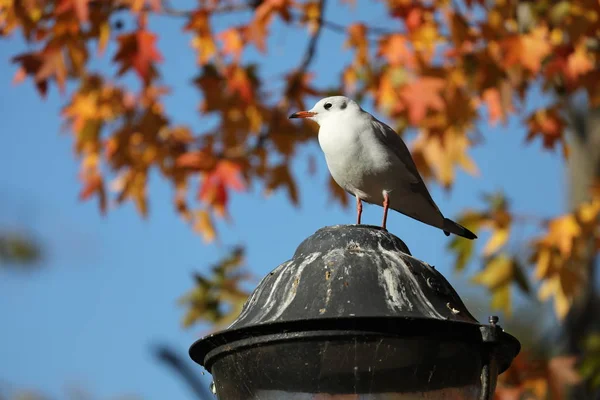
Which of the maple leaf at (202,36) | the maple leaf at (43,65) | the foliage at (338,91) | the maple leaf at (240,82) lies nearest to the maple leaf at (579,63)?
the foliage at (338,91)

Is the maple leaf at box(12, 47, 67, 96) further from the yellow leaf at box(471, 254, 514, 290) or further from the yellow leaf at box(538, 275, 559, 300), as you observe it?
the yellow leaf at box(538, 275, 559, 300)

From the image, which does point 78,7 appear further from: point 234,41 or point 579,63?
point 579,63

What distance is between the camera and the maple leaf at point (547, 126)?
18.6 ft

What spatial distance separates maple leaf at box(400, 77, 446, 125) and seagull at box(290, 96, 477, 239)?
6.18 ft

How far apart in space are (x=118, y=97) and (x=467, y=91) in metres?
2.57

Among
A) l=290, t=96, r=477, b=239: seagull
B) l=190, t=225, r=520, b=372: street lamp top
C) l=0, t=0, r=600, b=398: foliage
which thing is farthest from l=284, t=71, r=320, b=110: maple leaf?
l=190, t=225, r=520, b=372: street lamp top

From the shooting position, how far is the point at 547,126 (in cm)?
568

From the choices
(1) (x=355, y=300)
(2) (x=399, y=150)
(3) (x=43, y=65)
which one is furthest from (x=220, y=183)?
(1) (x=355, y=300)

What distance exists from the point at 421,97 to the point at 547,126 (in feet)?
3.18

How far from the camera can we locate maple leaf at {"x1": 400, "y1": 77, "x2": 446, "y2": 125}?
17.3 ft

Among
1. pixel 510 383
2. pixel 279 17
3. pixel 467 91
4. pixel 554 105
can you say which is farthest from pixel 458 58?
pixel 510 383

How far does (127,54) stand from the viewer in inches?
212

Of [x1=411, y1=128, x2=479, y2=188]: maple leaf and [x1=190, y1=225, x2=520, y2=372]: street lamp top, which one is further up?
[x1=411, y1=128, x2=479, y2=188]: maple leaf

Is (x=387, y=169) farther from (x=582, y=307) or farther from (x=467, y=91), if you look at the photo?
(x=582, y=307)
